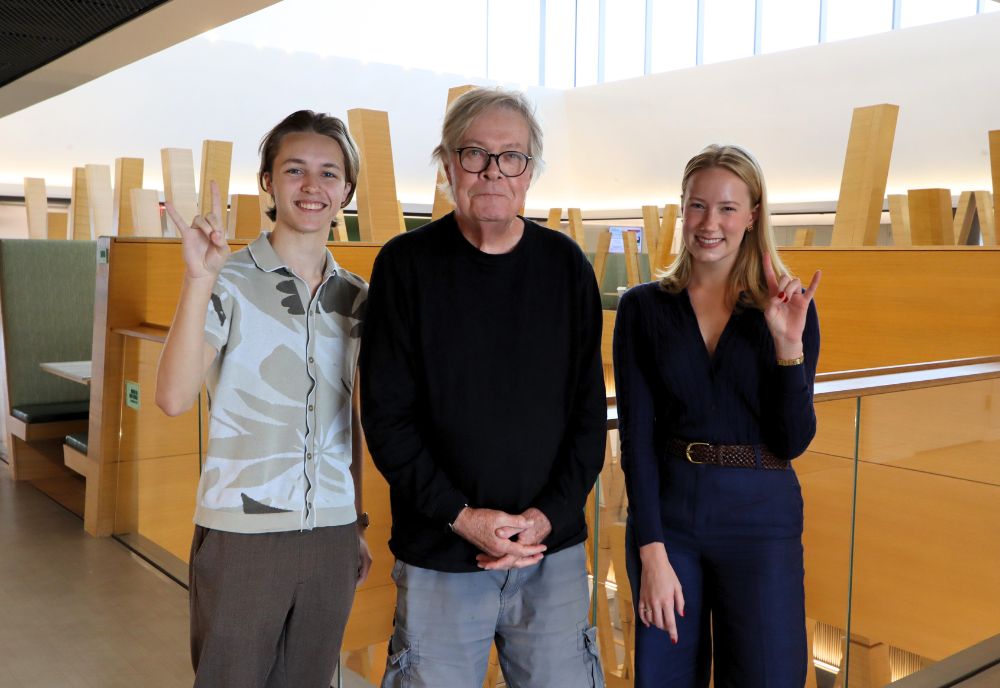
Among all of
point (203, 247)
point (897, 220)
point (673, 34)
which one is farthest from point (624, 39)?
point (203, 247)

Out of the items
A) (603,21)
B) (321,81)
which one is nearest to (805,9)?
(603,21)

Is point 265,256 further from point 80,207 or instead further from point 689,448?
point 80,207

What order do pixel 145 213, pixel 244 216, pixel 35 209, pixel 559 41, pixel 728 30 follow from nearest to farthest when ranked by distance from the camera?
pixel 244 216, pixel 145 213, pixel 35 209, pixel 728 30, pixel 559 41

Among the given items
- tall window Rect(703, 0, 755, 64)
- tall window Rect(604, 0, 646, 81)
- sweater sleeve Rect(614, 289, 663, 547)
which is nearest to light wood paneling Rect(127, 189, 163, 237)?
sweater sleeve Rect(614, 289, 663, 547)

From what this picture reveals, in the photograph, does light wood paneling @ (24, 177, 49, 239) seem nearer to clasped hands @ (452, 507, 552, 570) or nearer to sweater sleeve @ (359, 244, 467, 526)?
sweater sleeve @ (359, 244, 467, 526)

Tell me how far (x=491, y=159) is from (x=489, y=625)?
0.75 m

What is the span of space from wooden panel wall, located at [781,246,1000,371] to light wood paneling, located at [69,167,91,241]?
5.21 metres

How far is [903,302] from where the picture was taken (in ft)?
14.6

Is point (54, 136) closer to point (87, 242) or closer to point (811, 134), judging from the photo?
point (87, 242)

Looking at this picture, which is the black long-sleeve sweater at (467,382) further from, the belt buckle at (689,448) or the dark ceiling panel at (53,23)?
the dark ceiling panel at (53,23)

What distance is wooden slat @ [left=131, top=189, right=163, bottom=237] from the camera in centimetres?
481

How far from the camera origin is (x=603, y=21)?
19781 mm

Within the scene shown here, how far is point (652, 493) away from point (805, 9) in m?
16.8

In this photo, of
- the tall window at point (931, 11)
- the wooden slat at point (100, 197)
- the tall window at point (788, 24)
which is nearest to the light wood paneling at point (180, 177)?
the wooden slat at point (100, 197)
